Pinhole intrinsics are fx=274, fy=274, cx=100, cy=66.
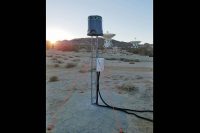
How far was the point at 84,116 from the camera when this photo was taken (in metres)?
5.00
